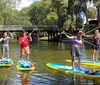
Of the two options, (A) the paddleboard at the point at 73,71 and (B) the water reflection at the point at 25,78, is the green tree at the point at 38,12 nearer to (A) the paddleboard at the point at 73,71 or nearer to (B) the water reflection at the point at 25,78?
(A) the paddleboard at the point at 73,71

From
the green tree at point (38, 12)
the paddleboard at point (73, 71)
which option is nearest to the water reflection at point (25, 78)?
the paddleboard at point (73, 71)

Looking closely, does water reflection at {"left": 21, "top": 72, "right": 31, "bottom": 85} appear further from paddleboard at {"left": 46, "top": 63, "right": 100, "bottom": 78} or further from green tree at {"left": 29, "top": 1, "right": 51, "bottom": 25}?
green tree at {"left": 29, "top": 1, "right": 51, "bottom": 25}

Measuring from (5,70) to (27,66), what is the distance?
1354 millimetres

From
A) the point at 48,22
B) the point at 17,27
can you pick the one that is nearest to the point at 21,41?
the point at 17,27

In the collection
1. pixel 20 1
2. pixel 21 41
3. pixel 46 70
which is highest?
pixel 20 1

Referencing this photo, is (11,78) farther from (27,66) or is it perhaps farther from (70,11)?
(70,11)

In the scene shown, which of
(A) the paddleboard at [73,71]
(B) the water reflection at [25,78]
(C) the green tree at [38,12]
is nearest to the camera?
(B) the water reflection at [25,78]

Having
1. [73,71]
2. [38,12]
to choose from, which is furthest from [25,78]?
[38,12]

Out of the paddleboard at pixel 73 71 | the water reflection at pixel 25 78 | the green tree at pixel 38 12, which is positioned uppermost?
the green tree at pixel 38 12

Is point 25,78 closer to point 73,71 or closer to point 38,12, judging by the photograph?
point 73,71

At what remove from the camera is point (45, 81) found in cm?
1407

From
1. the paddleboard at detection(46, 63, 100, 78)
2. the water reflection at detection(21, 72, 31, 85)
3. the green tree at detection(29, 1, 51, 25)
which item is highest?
the green tree at detection(29, 1, 51, 25)

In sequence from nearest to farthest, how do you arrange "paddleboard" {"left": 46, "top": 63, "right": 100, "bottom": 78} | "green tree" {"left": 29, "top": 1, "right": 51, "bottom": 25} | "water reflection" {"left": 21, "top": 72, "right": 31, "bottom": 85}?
"water reflection" {"left": 21, "top": 72, "right": 31, "bottom": 85}, "paddleboard" {"left": 46, "top": 63, "right": 100, "bottom": 78}, "green tree" {"left": 29, "top": 1, "right": 51, "bottom": 25}

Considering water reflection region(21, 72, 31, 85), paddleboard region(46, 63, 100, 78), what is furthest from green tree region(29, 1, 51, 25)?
water reflection region(21, 72, 31, 85)
